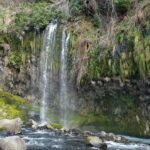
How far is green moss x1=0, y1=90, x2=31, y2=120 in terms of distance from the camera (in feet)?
52.4

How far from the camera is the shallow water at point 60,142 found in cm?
1270

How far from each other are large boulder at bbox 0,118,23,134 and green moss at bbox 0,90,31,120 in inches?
51.3

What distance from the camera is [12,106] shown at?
16453 mm

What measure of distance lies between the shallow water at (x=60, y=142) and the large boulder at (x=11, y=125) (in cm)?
25

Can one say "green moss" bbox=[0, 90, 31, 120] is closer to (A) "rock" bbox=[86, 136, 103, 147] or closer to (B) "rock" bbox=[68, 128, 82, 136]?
(B) "rock" bbox=[68, 128, 82, 136]

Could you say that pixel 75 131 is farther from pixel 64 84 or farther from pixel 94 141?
pixel 64 84

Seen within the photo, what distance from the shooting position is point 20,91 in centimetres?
1823

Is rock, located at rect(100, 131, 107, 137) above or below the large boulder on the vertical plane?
below

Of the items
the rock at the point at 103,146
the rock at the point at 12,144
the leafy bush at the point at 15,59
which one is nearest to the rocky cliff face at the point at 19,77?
the leafy bush at the point at 15,59

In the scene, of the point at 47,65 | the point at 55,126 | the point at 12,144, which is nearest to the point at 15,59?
the point at 47,65

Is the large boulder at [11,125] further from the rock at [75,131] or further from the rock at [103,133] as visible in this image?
the rock at [103,133]

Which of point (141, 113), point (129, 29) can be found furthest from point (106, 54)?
point (141, 113)

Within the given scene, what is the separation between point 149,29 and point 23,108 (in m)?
5.33

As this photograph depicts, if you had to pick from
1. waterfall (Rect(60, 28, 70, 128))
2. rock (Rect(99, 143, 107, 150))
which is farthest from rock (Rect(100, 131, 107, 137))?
waterfall (Rect(60, 28, 70, 128))
